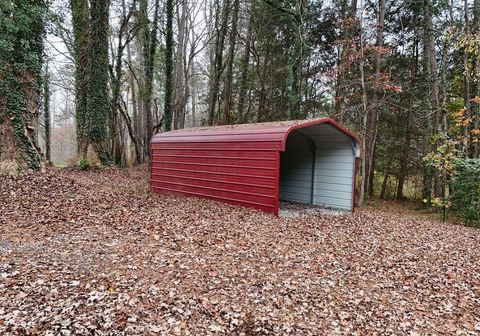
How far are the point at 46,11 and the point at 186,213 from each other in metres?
6.98

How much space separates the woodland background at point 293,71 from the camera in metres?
9.06

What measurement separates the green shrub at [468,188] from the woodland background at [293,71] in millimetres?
328

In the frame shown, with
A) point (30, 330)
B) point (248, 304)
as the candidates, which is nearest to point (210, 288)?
point (248, 304)

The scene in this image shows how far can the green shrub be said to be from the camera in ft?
29.6

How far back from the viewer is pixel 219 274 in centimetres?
416

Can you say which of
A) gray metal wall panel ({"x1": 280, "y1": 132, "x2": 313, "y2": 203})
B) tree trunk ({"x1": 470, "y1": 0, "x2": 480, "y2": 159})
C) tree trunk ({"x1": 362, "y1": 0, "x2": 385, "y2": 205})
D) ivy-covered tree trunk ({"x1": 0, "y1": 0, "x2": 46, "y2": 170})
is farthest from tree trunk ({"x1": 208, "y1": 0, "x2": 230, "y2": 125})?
tree trunk ({"x1": 470, "y1": 0, "x2": 480, "y2": 159})

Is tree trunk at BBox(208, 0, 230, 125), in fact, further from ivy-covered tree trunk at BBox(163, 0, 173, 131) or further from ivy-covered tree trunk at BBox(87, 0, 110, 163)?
ivy-covered tree trunk at BBox(87, 0, 110, 163)

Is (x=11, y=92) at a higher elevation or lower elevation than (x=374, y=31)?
lower

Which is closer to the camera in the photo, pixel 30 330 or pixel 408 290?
pixel 30 330

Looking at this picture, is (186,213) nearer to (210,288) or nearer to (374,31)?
(210,288)

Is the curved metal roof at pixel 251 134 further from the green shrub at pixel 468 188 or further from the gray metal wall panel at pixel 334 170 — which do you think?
the green shrub at pixel 468 188

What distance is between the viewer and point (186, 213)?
285 inches

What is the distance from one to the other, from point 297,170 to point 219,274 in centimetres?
749

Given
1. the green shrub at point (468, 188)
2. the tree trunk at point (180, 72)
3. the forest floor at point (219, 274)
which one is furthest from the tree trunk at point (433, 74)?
the tree trunk at point (180, 72)
